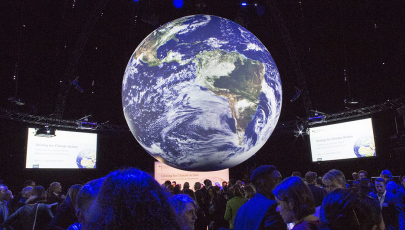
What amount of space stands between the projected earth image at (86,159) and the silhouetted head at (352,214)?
1294cm

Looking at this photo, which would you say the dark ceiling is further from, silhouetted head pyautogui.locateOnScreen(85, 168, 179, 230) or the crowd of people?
silhouetted head pyautogui.locateOnScreen(85, 168, 179, 230)

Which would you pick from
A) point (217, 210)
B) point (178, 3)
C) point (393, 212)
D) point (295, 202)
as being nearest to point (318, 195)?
point (393, 212)

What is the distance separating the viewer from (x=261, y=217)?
2.47 meters

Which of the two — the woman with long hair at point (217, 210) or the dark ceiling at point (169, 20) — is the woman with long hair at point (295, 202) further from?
the dark ceiling at point (169, 20)

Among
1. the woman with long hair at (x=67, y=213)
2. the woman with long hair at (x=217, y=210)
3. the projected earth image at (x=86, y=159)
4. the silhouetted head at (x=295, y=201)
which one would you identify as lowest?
the woman with long hair at (x=217, y=210)

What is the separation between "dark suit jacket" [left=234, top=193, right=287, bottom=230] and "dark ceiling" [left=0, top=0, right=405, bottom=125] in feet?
18.4

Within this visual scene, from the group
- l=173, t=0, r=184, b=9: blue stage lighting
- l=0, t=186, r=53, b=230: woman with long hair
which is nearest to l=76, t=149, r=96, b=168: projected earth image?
l=173, t=0, r=184, b=9: blue stage lighting

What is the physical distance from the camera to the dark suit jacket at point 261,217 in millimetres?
2443

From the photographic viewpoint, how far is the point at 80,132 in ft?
42.7

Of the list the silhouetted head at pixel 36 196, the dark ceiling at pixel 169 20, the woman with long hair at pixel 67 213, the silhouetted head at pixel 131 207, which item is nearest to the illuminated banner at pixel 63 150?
the dark ceiling at pixel 169 20

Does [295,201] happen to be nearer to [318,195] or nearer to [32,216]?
[318,195]

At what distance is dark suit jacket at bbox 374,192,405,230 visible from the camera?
4391 millimetres

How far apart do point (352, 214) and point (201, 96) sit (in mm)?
2369

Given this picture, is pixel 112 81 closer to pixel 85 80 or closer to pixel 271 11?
pixel 85 80
